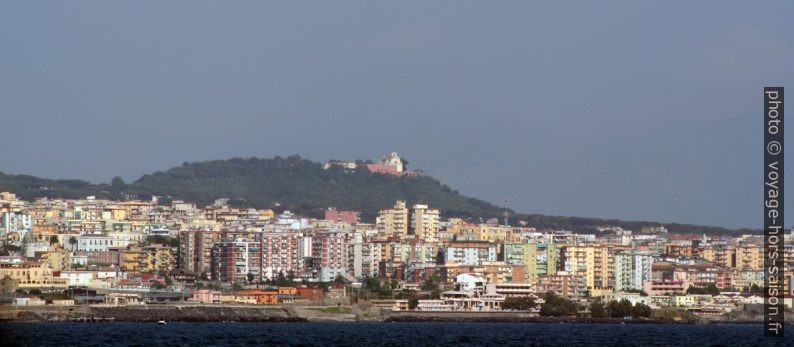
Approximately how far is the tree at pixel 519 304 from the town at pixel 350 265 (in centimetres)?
14

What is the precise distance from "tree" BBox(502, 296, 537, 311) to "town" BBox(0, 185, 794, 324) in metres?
0.14

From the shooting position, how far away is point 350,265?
150000mm

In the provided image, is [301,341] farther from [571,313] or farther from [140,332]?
[571,313]

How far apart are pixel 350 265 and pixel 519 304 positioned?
110 ft

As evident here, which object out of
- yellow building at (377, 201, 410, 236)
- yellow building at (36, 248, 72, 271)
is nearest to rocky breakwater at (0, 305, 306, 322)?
yellow building at (36, 248, 72, 271)

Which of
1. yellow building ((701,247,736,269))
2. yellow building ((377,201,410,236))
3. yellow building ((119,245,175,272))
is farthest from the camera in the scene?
yellow building ((377,201,410,236))

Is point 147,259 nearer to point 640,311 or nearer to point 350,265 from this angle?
point 350,265

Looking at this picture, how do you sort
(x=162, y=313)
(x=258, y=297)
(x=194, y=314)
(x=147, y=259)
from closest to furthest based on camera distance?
(x=162, y=313)
(x=194, y=314)
(x=258, y=297)
(x=147, y=259)

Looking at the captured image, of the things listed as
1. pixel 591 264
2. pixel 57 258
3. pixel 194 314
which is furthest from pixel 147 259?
pixel 194 314

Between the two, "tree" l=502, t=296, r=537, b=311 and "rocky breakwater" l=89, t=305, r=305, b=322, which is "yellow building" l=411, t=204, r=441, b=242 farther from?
"rocky breakwater" l=89, t=305, r=305, b=322

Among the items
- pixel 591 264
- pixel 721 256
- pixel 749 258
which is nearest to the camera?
pixel 591 264

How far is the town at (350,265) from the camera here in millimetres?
117062

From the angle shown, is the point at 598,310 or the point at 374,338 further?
the point at 598,310

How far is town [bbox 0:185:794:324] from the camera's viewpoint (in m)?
117
